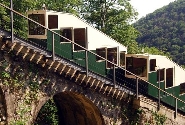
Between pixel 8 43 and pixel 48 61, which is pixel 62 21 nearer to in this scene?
pixel 48 61

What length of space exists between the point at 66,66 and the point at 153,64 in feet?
21.9

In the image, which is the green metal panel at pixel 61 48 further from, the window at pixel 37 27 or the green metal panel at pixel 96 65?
the green metal panel at pixel 96 65

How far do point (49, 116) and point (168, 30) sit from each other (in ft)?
172

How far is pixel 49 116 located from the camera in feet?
76.2

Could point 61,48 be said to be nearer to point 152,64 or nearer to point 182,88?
point 152,64

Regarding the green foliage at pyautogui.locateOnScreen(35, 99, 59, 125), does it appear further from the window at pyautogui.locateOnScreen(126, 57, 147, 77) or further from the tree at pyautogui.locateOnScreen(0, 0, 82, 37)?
the window at pyautogui.locateOnScreen(126, 57, 147, 77)

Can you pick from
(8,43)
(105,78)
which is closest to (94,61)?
(105,78)

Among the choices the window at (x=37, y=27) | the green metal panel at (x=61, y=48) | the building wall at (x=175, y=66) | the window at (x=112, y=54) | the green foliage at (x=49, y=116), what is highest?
the window at (x=37, y=27)

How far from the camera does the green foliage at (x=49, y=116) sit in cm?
2294

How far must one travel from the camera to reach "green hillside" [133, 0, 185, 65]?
5981 cm

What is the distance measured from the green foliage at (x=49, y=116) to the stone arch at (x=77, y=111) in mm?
630

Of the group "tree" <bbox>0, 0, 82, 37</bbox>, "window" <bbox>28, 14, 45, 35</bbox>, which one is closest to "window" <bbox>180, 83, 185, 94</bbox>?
"window" <bbox>28, 14, 45, 35</bbox>

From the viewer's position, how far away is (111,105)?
1611 centimetres

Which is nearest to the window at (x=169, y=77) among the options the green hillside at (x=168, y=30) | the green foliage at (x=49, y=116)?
the green foliage at (x=49, y=116)
